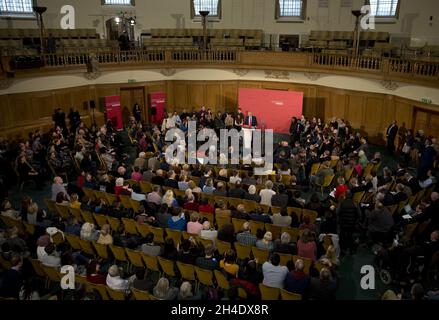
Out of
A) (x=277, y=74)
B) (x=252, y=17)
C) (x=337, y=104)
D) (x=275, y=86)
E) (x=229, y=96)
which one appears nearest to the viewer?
(x=337, y=104)

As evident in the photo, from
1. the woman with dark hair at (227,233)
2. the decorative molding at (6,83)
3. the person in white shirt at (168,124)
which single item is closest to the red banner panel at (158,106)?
the person in white shirt at (168,124)

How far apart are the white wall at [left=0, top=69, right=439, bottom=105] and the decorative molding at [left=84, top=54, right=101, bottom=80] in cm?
22

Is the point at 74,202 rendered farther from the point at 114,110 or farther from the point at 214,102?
the point at 214,102

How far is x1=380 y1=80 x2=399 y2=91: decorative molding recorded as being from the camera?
1652 centimetres

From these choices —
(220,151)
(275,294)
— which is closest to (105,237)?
(275,294)

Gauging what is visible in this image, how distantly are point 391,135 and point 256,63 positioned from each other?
7.11 m

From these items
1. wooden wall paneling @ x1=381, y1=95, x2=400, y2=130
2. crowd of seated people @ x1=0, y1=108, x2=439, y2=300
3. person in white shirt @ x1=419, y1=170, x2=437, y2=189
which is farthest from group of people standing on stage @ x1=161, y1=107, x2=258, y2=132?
person in white shirt @ x1=419, y1=170, x2=437, y2=189

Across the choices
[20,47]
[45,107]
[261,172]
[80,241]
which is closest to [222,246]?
[80,241]

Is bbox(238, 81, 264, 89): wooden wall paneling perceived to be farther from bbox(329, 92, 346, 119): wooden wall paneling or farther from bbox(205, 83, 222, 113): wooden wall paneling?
bbox(329, 92, 346, 119): wooden wall paneling

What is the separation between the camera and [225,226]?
27.9 ft

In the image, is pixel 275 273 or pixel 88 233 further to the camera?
pixel 88 233

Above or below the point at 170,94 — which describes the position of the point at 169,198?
below

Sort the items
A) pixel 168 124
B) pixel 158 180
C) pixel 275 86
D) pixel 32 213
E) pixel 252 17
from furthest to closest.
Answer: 1. pixel 252 17
2. pixel 275 86
3. pixel 168 124
4. pixel 158 180
5. pixel 32 213
